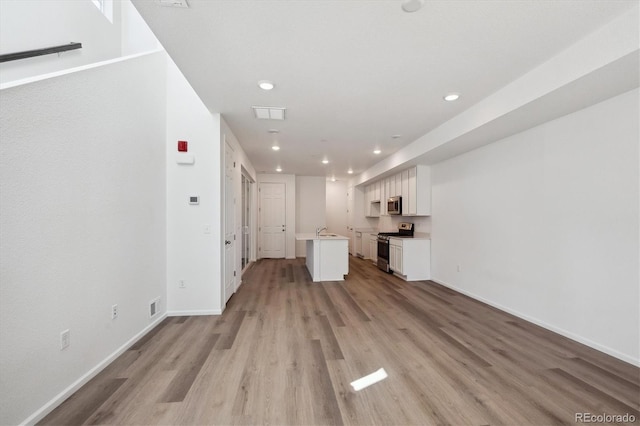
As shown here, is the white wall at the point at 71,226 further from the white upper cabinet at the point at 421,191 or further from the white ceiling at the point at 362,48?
the white upper cabinet at the point at 421,191

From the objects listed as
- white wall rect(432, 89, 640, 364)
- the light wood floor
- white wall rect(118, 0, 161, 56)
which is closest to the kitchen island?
the light wood floor

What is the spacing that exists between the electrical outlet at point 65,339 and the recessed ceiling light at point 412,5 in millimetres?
3266

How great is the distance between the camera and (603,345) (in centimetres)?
255

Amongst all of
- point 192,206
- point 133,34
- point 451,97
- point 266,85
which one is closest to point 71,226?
point 192,206

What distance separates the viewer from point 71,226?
1.93 meters

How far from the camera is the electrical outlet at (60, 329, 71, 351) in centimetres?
182

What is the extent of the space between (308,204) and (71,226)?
6.96 meters

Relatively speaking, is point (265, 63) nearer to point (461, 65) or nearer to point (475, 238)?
point (461, 65)

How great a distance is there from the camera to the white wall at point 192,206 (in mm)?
3428

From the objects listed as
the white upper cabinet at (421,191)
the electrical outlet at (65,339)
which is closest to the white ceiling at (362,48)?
the white upper cabinet at (421,191)

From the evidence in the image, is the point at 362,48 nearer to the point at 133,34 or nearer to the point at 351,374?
the point at 351,374

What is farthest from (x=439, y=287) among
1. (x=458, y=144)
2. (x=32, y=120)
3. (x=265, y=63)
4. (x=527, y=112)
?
(x=32, y=120)

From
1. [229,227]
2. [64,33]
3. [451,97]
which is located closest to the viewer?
[64,33]

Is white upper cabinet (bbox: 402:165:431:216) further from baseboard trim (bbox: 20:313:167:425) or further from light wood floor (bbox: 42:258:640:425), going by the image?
baseboard trim (bbox: 20:313:167:425)
